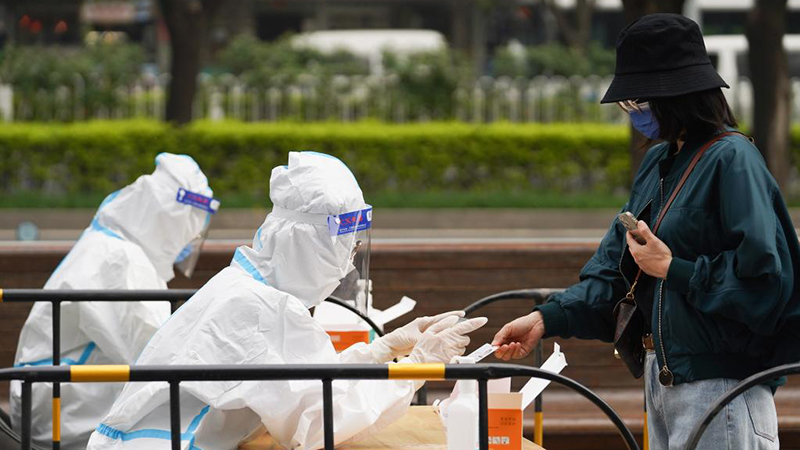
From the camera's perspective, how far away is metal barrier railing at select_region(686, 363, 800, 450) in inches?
120

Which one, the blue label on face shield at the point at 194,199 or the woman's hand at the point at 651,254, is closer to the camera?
the woman's hand at the point at 651,254

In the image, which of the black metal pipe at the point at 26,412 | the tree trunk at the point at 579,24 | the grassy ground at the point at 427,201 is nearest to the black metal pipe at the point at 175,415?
the black metal pipe at the point at 26,412

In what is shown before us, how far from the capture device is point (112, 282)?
16.1 ft

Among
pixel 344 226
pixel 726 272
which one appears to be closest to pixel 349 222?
pixel 344 226

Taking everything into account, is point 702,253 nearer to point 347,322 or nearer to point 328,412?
point 328,412

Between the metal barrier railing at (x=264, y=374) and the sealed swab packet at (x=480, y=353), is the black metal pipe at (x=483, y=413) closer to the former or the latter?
the metal barrier railing at (x=264, y=374)

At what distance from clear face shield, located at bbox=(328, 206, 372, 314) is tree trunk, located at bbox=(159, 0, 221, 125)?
12.3 metres

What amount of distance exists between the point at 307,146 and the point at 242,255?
12761mm

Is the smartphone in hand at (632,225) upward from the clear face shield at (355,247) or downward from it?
upward

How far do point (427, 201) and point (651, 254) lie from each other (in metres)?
12.6

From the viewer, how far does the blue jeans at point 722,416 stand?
314 cm

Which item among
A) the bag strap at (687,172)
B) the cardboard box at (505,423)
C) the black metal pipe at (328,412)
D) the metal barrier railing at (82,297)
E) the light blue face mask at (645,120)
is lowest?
the metal barrier railing at (82,297)

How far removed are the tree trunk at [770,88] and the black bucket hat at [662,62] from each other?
1182 cm

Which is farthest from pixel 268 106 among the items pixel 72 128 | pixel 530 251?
pixel 530 251
